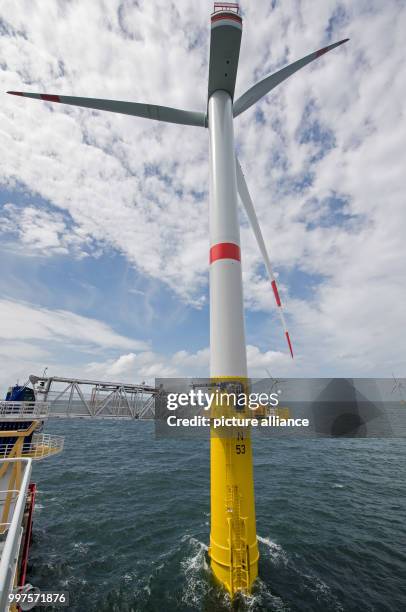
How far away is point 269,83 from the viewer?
2545cm

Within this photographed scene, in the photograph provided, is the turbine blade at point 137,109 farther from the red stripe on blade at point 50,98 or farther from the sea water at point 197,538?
the sea water at point 197,538

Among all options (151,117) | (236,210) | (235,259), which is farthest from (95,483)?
(151,117)

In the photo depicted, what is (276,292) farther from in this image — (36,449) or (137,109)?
(36,449)

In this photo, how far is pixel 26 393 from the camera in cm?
3169

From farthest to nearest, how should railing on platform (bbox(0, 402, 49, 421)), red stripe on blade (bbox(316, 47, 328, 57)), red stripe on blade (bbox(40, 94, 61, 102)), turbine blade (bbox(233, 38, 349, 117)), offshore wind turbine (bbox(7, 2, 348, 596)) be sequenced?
railing on platform (bbox(0, 402, 49, 421))
red stripe on blade (bbox(316, 47, 328, 57))
turbine blade (bbox(233, 38, 349, 117))
red stripe on blade (bbox(40, 94, 61, 102))
offshore wind turbine (bbox(7, 2, 348, 596))

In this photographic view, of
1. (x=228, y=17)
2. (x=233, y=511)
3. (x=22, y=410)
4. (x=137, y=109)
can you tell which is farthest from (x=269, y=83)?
(x=22, y=410)

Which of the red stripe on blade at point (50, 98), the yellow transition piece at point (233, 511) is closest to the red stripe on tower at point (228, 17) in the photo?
the red stripe on blade at point (50, 98)

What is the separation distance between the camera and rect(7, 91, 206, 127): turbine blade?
24406 millimetres

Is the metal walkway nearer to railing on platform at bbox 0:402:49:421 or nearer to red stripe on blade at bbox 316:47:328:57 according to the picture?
railing on platform at bbox 0:402:49:421

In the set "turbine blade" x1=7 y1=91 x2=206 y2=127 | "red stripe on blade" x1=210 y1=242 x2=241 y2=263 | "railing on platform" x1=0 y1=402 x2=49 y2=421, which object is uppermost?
"turbine blade" x1=7 y1=91 x2=206 y2=127

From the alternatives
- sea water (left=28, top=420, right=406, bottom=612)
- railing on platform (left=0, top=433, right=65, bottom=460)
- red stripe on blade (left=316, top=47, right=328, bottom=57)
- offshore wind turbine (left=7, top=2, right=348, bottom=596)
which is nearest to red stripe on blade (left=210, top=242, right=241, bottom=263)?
offshore wind turbine (left=7, top=2, right=348, bottom=596)

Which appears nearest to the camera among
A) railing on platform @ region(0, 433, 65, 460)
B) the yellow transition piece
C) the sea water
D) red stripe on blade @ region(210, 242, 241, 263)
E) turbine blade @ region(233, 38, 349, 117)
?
the yellow transition piece

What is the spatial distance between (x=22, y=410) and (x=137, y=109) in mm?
31600

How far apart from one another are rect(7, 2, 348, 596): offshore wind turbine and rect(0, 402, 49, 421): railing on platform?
21.8 m
